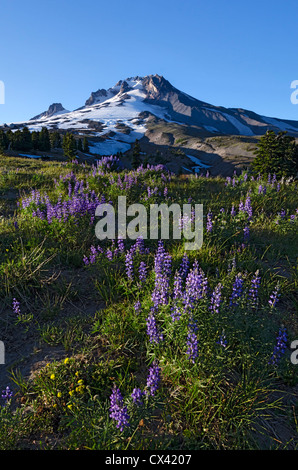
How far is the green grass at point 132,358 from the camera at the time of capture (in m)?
2.52

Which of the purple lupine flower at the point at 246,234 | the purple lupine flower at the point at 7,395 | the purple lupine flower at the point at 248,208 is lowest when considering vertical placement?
the purple lupine flower at the point at 7,395

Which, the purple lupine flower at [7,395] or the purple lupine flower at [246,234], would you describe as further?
the purple lupine flower at [246,234]

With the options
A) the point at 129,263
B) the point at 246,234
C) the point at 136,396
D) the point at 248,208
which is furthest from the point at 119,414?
the point at 248,208

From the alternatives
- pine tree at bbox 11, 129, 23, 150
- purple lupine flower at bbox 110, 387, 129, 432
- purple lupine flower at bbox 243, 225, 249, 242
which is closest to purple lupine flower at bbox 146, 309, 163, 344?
purple lupine flower at bbox 110, 387, 129, 432

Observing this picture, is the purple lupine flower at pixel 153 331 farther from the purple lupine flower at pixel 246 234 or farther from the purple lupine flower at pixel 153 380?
the purple lupine flower at pixel 246 234

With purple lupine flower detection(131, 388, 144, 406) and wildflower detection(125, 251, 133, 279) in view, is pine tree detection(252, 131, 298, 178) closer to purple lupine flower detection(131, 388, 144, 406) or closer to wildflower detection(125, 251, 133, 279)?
wildflower detection(125, 251, 133, 279)

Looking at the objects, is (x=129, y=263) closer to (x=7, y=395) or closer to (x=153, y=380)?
(x=153, y=380)

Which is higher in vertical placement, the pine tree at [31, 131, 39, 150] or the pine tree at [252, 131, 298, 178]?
the pine tree at [31, 131, 39, 150]

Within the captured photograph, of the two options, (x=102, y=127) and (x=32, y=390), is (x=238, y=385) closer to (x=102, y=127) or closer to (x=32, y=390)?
(x=32, y=390)

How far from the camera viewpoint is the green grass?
252cm

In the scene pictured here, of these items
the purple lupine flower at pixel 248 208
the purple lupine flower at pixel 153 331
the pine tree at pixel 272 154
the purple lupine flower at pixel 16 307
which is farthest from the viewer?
the pine tree at pixel 272 154

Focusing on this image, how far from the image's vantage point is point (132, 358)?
325 centimetres

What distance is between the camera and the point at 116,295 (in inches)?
169

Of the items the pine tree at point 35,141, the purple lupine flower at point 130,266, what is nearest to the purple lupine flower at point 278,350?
the purple lupine flower at point 130,266
